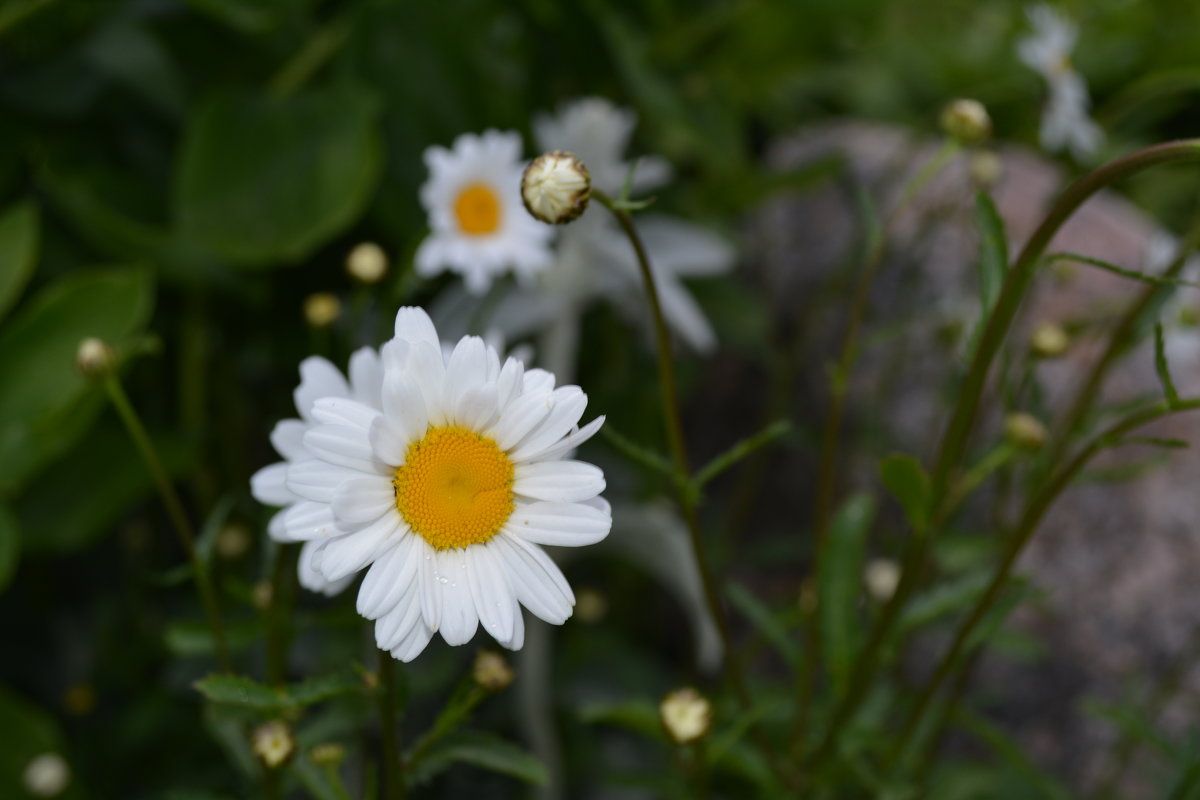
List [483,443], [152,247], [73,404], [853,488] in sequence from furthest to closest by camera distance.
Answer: [853,488]
[152,247]
[73,404]
[483,443]

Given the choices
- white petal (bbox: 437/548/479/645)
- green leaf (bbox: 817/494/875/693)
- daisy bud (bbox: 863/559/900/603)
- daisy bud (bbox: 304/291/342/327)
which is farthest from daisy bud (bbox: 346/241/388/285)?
daisy bud (bbox: 863/559/900/603)

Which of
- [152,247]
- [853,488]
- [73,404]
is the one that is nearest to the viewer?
Result: [73,404]

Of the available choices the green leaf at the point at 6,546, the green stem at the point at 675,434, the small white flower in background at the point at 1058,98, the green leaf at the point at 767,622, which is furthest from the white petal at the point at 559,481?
the small white flower in background at the point at 1058,98

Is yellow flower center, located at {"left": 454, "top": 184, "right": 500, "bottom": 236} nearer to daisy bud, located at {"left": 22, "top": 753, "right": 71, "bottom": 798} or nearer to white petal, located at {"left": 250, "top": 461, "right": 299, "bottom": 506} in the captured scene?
white petal, located at {"left": 250, "top": 461, "right": 299, "bottom": 506}

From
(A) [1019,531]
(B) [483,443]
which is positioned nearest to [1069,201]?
(A) [1019,531]

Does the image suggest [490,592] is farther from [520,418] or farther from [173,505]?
[173,505]

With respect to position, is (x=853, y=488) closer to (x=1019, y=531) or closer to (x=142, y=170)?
(x=1019, y=531)

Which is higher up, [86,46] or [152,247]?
[86,46]

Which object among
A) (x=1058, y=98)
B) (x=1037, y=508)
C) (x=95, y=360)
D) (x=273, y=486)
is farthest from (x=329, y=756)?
(x=1058, y=98)
